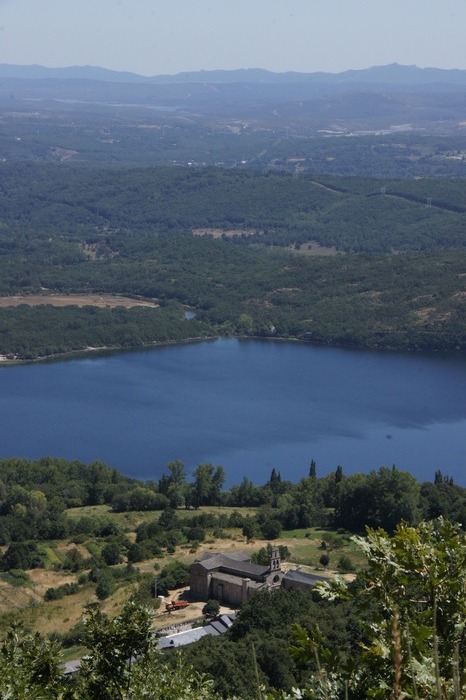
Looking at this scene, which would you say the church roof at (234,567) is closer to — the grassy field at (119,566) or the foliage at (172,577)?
the foliage at (172,577)

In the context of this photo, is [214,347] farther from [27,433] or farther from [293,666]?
[293,666]

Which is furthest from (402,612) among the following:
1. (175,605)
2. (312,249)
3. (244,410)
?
(312,249)

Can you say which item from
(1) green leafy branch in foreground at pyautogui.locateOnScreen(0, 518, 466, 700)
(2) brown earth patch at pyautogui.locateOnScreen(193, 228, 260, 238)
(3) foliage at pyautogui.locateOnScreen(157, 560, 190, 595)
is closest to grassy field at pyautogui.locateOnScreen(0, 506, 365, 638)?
(3) foliage at pyautogui.locateOnScreen(157, 560, 190, 595)

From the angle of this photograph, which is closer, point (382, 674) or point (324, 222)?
point (382, 674)

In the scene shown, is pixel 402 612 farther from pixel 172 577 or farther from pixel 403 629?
pixel 172 577

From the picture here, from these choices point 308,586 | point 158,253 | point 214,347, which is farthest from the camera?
point 158,253

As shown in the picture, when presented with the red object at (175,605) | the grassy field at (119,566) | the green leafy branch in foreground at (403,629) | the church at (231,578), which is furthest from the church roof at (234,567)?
the green leafy branch in foreground at (403,629)

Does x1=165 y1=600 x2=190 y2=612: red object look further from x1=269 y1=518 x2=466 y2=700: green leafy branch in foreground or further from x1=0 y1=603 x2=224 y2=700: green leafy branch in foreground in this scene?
x1=269 y1=518 x2=466 y2=700: green leafy branch in foreground

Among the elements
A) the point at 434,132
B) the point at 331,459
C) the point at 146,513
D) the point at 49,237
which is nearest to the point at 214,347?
the point at 331,459
